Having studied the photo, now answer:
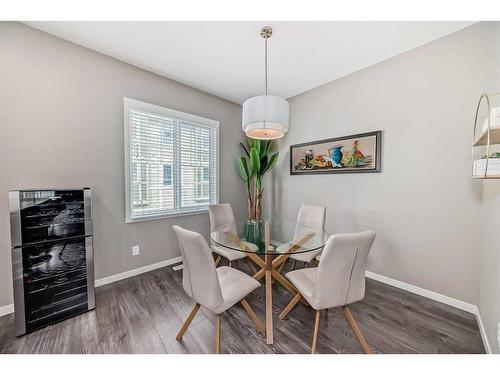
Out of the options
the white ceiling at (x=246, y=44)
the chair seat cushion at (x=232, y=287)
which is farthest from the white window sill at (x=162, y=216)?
the white ceiling at (x=246, y=44)

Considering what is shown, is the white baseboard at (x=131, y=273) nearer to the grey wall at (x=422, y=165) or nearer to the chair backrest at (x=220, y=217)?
the chair backrest at (x=220, y=217)

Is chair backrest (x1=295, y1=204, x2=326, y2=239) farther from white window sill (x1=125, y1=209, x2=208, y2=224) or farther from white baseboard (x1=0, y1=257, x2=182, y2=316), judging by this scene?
white baseboard (x1=0, y1=257, x2=182, y2=316)

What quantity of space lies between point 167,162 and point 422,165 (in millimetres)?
3202

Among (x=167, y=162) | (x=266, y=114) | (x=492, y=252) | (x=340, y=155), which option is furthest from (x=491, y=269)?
(x=167, y=162)

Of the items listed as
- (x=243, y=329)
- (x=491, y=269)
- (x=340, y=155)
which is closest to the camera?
(x=491, y=269)

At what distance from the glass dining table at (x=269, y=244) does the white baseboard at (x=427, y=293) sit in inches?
44.1

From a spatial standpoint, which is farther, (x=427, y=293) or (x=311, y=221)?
(x=311, y=221)

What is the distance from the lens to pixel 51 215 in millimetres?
1794

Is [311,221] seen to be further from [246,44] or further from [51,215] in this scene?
[51,215]

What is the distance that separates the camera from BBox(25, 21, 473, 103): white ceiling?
1.92 m

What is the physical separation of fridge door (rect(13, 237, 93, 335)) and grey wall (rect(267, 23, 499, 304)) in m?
3.10

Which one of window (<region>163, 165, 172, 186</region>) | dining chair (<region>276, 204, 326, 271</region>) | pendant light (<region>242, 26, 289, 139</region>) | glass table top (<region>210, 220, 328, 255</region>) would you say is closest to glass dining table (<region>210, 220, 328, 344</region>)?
glass table top (<region>210, 220, 328, 255</region>)

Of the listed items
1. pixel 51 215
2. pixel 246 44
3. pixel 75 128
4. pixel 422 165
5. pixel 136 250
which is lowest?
pixel 136 250
